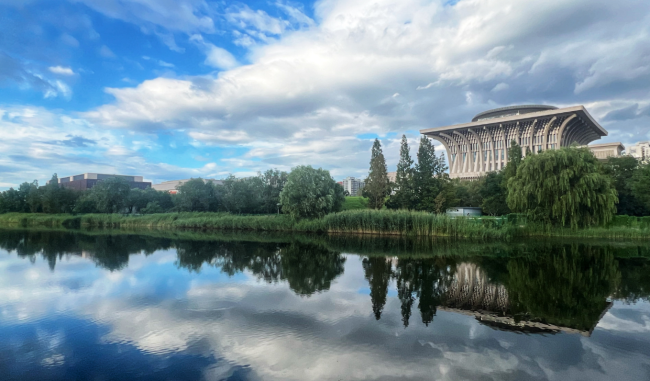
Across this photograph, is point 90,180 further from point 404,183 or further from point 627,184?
point 627,184

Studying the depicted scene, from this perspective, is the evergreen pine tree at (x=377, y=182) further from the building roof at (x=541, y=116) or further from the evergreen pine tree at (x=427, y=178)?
the building roof at (x=541, y=116)

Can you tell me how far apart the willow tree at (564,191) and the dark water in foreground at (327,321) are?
1186 cm

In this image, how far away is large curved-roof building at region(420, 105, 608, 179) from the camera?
72.2m

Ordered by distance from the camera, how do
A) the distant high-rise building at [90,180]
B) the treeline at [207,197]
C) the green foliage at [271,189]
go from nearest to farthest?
the treeline at [207,197]
the green foliage at [271,189]
the distant high-rise building at [90,180]

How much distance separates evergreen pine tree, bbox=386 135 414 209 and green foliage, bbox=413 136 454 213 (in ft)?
2.21

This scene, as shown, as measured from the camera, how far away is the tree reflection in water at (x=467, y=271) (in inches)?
355

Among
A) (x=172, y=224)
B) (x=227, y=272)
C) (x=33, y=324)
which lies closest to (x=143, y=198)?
(x=172, y=224)

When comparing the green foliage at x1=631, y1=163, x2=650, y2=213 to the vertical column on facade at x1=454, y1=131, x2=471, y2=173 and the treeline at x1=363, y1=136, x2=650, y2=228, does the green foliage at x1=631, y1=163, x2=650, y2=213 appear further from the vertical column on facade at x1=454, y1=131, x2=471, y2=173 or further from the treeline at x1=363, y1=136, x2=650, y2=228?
the vertical column on facade at x1=454, y1=131, x2=471, y2=173

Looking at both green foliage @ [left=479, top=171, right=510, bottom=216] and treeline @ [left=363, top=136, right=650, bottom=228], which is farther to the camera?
green foliage @ [left=479, top=171, right=510, bottom=216]

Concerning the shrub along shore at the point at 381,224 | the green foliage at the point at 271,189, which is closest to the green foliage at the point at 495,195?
the shrub along shore at the point at 381,224

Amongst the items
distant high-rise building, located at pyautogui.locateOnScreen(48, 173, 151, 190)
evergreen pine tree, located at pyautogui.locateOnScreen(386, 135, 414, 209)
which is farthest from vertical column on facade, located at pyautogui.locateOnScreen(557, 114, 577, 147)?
distant high-rise building, located at pyautogui.locateOnScreen(48, 173, 151, 190)

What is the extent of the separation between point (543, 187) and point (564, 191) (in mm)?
1387

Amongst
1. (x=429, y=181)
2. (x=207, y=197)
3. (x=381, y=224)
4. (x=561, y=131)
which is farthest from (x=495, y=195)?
(x=561, y=131)

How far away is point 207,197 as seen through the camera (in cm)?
4809
